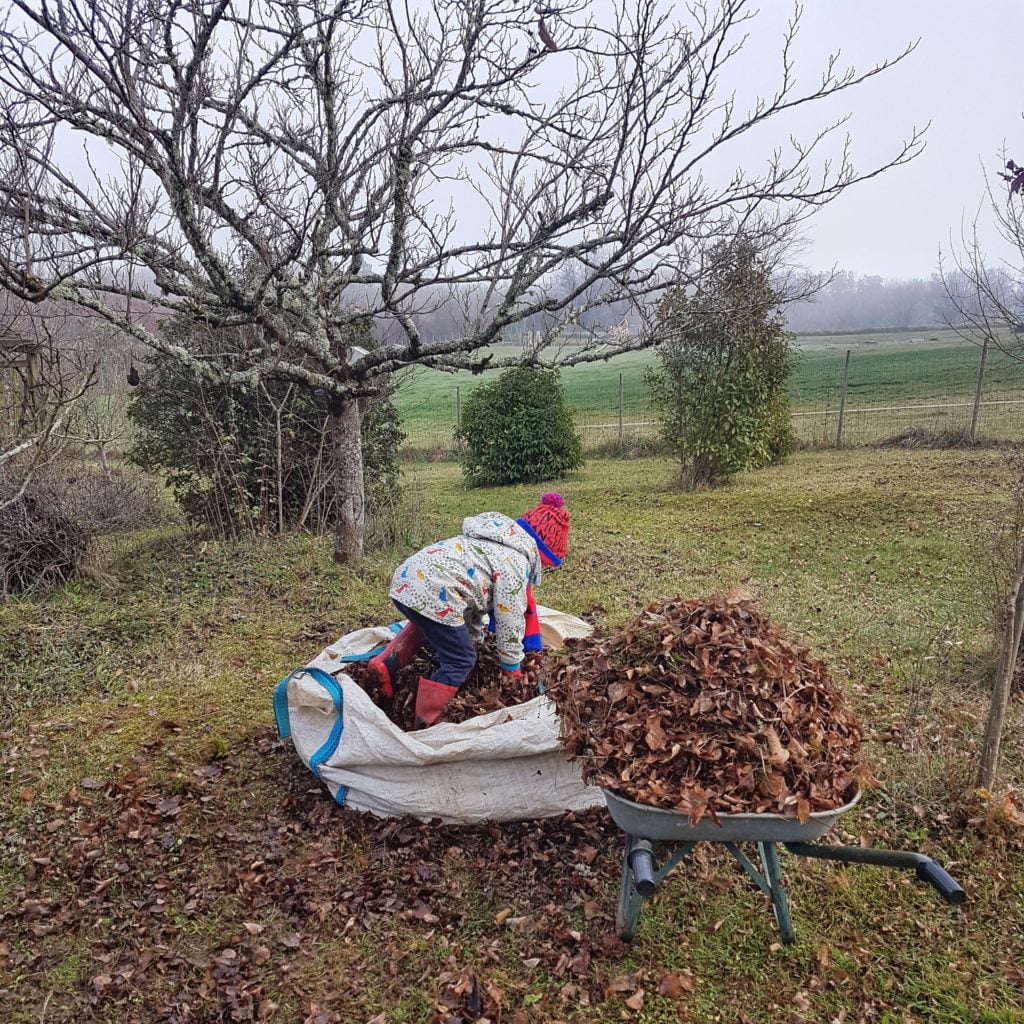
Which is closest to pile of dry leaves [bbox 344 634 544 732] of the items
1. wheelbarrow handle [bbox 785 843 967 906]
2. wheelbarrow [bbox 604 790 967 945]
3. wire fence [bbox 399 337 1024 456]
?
wheelbarrow [bbox 604 790 967 945]

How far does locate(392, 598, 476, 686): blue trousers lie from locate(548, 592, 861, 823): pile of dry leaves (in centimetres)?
82

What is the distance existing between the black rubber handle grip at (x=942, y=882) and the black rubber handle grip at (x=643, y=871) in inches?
26.2

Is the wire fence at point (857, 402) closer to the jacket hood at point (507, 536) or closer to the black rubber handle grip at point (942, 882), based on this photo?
the jacket hood at point (507, 536)

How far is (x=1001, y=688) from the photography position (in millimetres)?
3031

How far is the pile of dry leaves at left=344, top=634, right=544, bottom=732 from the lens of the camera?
3.46m

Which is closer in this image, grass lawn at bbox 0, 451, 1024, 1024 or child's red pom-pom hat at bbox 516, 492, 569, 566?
grass lawn at bbox 0, 451, 1024, 1024

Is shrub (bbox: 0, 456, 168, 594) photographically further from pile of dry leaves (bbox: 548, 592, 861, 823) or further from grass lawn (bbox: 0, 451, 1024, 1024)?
pile of dry leaves (bbox: 548, 592, 861, 823)

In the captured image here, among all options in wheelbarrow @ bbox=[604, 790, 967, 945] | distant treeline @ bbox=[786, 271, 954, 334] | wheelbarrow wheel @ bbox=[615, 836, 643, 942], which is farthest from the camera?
distant treeline @ bbox=[786, 271, 954, 334]

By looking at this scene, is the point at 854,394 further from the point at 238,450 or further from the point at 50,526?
the point at 50,526

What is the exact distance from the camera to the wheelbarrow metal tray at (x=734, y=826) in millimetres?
2092

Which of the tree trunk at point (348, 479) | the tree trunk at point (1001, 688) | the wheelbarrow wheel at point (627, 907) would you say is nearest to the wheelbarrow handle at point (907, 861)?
the wheelbarrow wheel at point (627, 907)

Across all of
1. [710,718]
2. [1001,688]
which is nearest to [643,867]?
[710,718]

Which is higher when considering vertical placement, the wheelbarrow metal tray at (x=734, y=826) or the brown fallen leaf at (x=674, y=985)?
the wheelbarrow metal tray at (x=734, y=826)

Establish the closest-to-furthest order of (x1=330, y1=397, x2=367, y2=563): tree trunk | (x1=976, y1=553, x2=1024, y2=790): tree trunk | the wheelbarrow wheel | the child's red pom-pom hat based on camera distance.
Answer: the wheelbarrow wheel, (x1=976, y1=553, x2=1024, y2=790): tree trunk, the child's red pom-pom hat, (x1=330, y1=397, x2=367, y2=563): tree trunk
